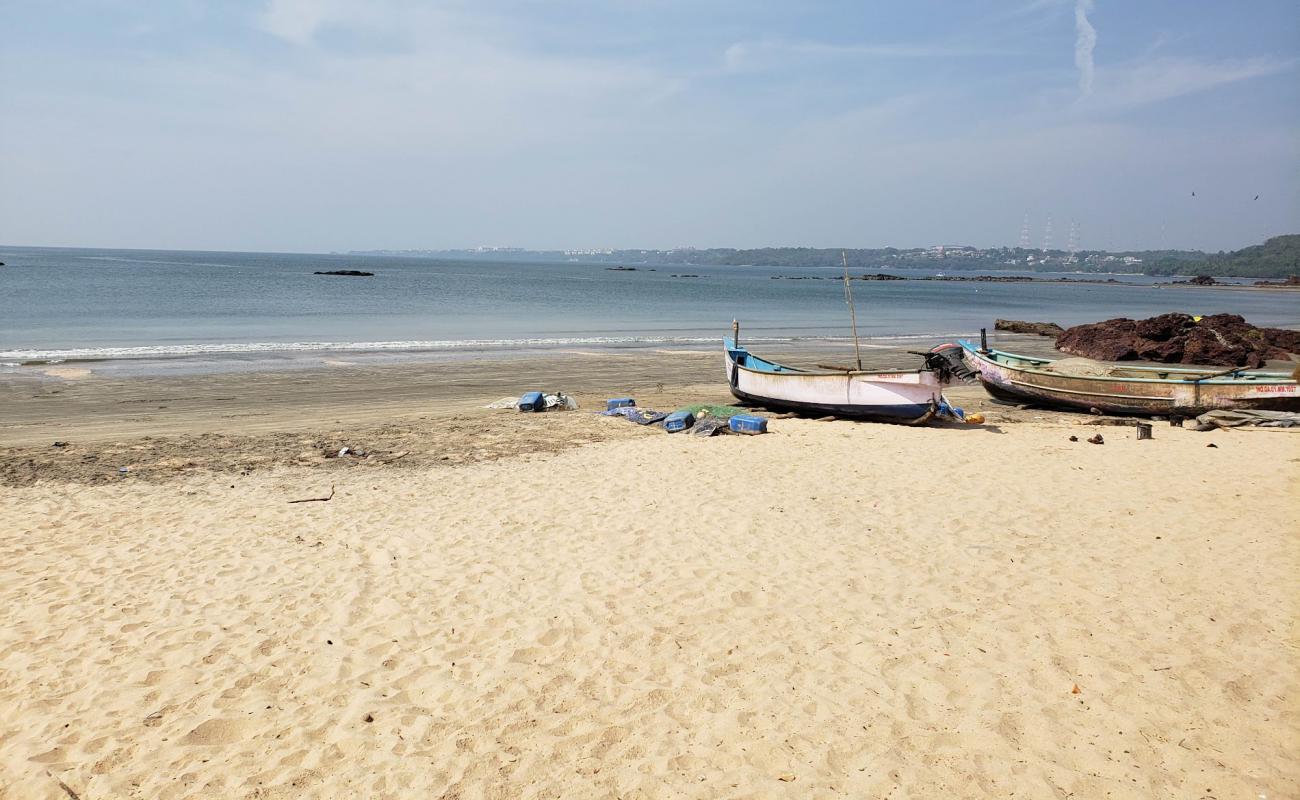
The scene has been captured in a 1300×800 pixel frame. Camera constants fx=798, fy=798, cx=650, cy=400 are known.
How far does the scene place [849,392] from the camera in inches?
557

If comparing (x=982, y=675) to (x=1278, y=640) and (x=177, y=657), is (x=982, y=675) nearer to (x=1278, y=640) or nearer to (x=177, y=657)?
(x=1278, y=640)

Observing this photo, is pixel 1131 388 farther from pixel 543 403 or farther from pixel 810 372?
pixel 543 403

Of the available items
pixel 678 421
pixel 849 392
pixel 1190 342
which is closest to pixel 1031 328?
pixel 1190 342

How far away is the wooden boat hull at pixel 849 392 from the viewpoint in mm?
13469

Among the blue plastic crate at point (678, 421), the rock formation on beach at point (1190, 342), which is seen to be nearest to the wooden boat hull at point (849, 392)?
the blue plastic crate at point (678, 421)

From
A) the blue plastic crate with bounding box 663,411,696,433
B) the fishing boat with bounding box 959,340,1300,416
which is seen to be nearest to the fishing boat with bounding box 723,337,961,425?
the blue plastic crate with bounding box 663,411,696,433

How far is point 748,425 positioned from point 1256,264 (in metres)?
203

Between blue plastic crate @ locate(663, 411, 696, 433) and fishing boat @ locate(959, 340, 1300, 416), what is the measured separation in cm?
783

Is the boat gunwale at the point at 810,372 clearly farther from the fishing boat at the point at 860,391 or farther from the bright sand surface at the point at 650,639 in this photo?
the bright sand surface at the point at 650,639

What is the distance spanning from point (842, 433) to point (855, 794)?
30.9 feet

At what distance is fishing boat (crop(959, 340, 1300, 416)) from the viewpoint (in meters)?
14.2

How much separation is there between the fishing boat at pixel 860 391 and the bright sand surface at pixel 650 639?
399 centimetres

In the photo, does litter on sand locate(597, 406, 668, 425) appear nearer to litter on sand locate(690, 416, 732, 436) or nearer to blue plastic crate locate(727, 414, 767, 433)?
litter on sand locate(690, 416, 732, 436)

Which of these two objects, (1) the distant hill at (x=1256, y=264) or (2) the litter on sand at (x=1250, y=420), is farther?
(1) the distant hill at (x=1256, y=264)
